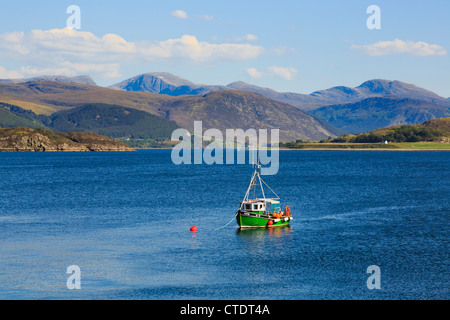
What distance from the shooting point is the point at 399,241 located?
237 ft

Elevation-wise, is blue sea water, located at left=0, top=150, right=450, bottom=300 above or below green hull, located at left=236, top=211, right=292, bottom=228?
below

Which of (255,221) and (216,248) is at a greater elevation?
(255,221)

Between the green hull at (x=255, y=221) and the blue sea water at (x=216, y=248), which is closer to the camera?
the blue sea water at (x=216, y=248)

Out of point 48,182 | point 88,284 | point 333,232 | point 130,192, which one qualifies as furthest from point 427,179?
point 88,284

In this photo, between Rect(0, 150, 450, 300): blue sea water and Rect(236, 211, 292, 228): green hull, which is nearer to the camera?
Rect(0, 150, 450, 300): blue sea water

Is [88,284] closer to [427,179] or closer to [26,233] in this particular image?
[26,233]

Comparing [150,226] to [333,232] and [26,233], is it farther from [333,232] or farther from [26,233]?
[333,232]

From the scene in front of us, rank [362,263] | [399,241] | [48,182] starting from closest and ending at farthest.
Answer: [362,263] → [399,241] → [48,182]

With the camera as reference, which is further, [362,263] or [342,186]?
[342,186]

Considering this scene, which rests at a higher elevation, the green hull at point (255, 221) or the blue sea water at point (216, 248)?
the green hull at point (255, 221)

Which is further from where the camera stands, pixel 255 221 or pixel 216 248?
pixel 255 221
